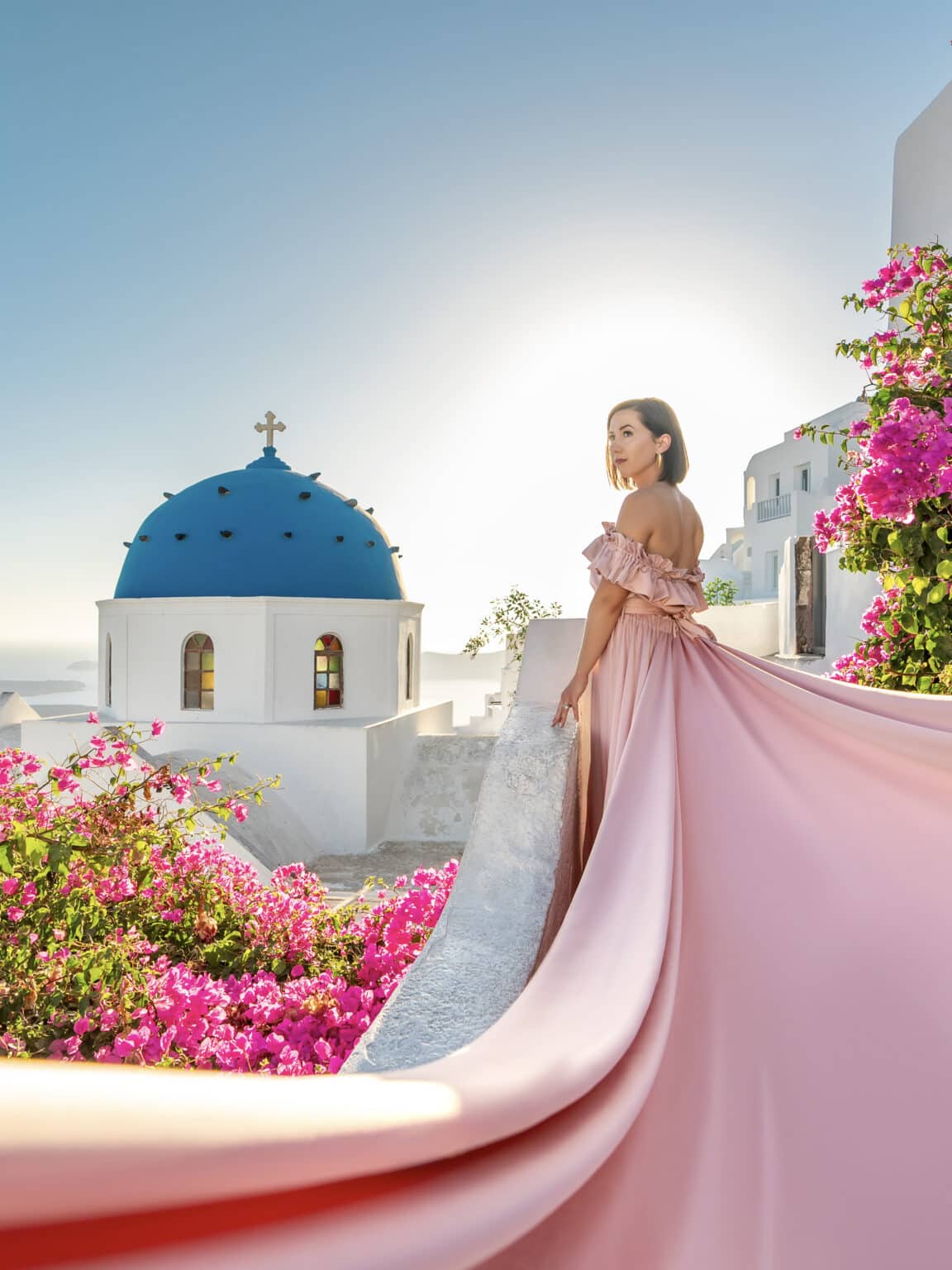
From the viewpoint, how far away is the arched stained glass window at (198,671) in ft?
45.6

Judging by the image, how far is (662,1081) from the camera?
52.2 inches

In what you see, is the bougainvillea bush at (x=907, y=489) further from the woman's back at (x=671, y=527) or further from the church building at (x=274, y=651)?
the church building at (x=274, y=651)

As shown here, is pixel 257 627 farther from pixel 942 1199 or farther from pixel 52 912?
pixel 942 1199

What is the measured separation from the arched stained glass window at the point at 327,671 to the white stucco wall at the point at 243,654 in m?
0.09

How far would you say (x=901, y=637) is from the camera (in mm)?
3721

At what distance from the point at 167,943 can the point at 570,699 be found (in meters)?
1.89

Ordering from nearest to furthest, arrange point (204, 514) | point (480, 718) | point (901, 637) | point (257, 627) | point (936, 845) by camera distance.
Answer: point (936, 845) < point (901, 637) < point (257, 627) < point (204, 514) < point (480, 718)

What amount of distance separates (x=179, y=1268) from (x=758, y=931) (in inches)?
57.1

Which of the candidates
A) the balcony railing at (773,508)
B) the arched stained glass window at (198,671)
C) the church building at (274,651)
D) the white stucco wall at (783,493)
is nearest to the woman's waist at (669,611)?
the church building at (274,651)

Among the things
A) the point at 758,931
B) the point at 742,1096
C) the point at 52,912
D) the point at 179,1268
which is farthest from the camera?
the point at 52,912

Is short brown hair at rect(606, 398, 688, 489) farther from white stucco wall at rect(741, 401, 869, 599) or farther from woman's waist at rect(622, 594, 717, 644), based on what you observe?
white stucco wall at rect(741, 401, 869, 599)

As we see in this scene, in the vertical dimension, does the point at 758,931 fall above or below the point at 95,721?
above

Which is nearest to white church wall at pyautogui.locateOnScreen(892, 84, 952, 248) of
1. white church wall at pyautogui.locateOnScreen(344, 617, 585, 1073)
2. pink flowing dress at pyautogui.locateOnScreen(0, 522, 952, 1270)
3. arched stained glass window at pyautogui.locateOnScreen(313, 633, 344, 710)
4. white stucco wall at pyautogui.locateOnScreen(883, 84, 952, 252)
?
white stucco wall at pyautogui.locateOnScreen(883, 84, 952, 252)

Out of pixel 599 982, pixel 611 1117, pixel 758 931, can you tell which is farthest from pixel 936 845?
pixel 611 1117
